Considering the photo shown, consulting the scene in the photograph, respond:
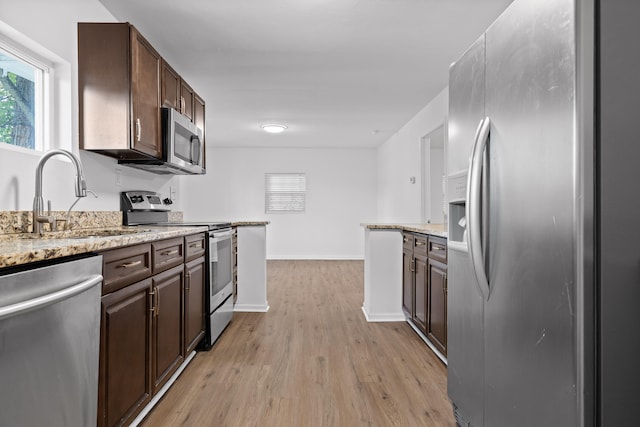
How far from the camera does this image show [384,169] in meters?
7.14

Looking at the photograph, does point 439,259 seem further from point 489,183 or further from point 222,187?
point 222,187

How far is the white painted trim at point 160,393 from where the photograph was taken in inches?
65.8

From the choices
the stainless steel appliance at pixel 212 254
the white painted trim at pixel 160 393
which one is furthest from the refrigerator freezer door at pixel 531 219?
the stainless steel appliance at pixel 212 254

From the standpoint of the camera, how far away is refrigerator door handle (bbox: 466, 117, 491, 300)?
4.19 ft

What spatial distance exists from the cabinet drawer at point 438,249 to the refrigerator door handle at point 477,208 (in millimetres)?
980

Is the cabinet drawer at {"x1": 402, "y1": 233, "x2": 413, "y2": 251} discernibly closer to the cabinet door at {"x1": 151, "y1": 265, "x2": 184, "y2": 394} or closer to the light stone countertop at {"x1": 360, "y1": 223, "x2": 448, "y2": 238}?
the light stone countertop at {"x1": 360, "y1": 223, "x2": 448, "y2": 238}

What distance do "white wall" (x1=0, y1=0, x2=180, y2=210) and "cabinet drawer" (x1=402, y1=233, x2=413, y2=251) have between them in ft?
7.69

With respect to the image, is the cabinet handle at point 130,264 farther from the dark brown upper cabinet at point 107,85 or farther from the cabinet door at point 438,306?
the cabinet door at point 438,306

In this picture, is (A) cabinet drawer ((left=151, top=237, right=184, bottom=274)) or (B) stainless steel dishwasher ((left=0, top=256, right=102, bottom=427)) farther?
(A) cabinet drawer ((left=151, top=237, right=184, bottom=274))

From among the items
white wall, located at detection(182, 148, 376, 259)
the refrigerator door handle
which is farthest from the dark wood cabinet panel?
white wall, located at detection(182, 148, 376, 259)

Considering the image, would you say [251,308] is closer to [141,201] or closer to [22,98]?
[141,201]

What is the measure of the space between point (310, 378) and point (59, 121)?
7.14 feet

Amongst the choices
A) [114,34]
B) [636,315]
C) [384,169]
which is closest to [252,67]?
[114,34]

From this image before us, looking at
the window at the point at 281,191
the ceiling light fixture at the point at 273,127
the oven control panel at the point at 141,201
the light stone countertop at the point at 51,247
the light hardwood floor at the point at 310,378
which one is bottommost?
the light hardwood floor at the point at 310,378
